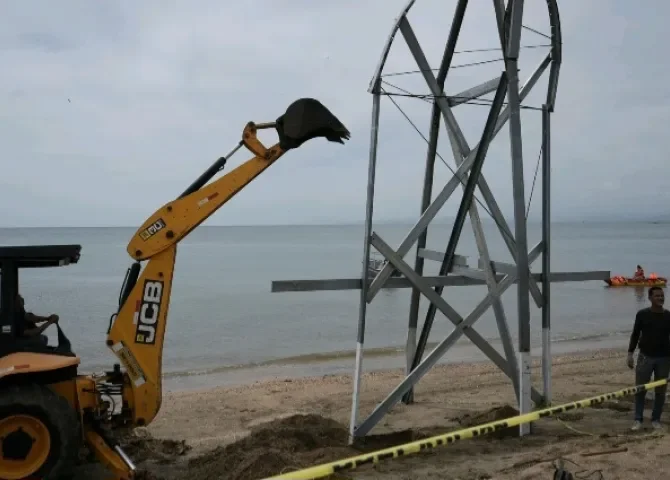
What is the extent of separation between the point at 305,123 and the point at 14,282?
2.88 metres

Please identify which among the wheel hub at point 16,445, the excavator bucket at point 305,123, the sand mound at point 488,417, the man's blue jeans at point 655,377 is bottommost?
the sand mound at point 488,417

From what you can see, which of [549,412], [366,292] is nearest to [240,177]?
[366,292]

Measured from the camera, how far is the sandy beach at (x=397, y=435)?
5.81 m

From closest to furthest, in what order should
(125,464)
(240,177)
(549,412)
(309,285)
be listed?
(125,464) < (549,412) < (240,177) < (309,285)

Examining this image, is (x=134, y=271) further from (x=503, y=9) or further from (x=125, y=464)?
(x=503, y=9)

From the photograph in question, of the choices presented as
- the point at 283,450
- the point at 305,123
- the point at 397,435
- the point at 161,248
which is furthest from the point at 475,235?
the point at 161,248

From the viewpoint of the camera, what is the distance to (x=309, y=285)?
6.60 m

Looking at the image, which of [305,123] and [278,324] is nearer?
[305,123]

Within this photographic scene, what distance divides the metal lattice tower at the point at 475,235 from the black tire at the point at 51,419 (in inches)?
90.8

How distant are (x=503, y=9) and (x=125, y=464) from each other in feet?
20.7

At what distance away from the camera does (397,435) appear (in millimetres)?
7414

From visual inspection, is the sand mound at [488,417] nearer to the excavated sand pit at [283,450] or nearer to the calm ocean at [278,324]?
the excavated sand pit at [283,450]

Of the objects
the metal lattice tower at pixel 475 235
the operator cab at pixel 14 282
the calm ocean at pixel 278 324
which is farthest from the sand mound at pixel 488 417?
the calm ocean at pixel 278 324

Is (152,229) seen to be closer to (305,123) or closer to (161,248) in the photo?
(161,248)
